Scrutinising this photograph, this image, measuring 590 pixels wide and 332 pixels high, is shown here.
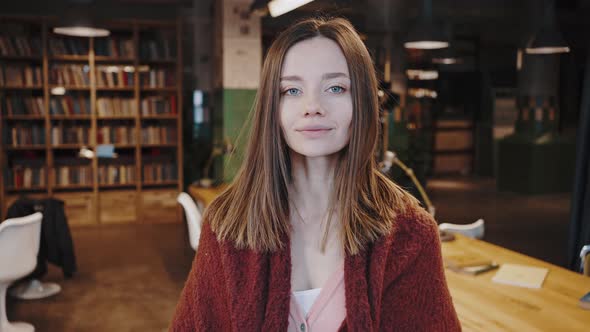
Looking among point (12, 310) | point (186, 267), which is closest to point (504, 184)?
point (186, 267)

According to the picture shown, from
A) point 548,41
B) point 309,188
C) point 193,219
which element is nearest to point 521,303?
point 309,188

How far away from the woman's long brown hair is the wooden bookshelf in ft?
22.1

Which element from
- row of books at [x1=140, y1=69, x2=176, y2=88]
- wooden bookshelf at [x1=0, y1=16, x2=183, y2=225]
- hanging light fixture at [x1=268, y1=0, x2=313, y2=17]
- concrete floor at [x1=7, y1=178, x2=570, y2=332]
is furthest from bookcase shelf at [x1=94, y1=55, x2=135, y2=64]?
hanging light fixture at [x1=268, y1=0, x2=313, y2=17]

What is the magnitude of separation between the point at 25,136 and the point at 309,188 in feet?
22.9

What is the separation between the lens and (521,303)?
7.09 ft

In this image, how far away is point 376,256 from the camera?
111cm

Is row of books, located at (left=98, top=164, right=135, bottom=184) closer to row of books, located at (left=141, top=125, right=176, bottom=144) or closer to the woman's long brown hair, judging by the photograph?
row of books, located at (left=141, top=125, right=176, bottom=144)

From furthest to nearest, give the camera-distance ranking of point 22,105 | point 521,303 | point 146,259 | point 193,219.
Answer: point 22,105 < point 146,259 < point 193,219 < point 521,303

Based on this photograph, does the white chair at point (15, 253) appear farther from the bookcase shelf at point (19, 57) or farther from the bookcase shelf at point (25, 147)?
the bookcase shelf at point (19, 57)

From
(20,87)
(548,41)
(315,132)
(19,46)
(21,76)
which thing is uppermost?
(548,41)

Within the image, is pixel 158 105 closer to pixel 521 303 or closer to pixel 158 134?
pixel 158 134

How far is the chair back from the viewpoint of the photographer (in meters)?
3.79

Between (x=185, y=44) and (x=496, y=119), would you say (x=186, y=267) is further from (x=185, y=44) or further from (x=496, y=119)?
(x=496, y=119)

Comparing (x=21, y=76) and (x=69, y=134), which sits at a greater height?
(x=21, y=76)
